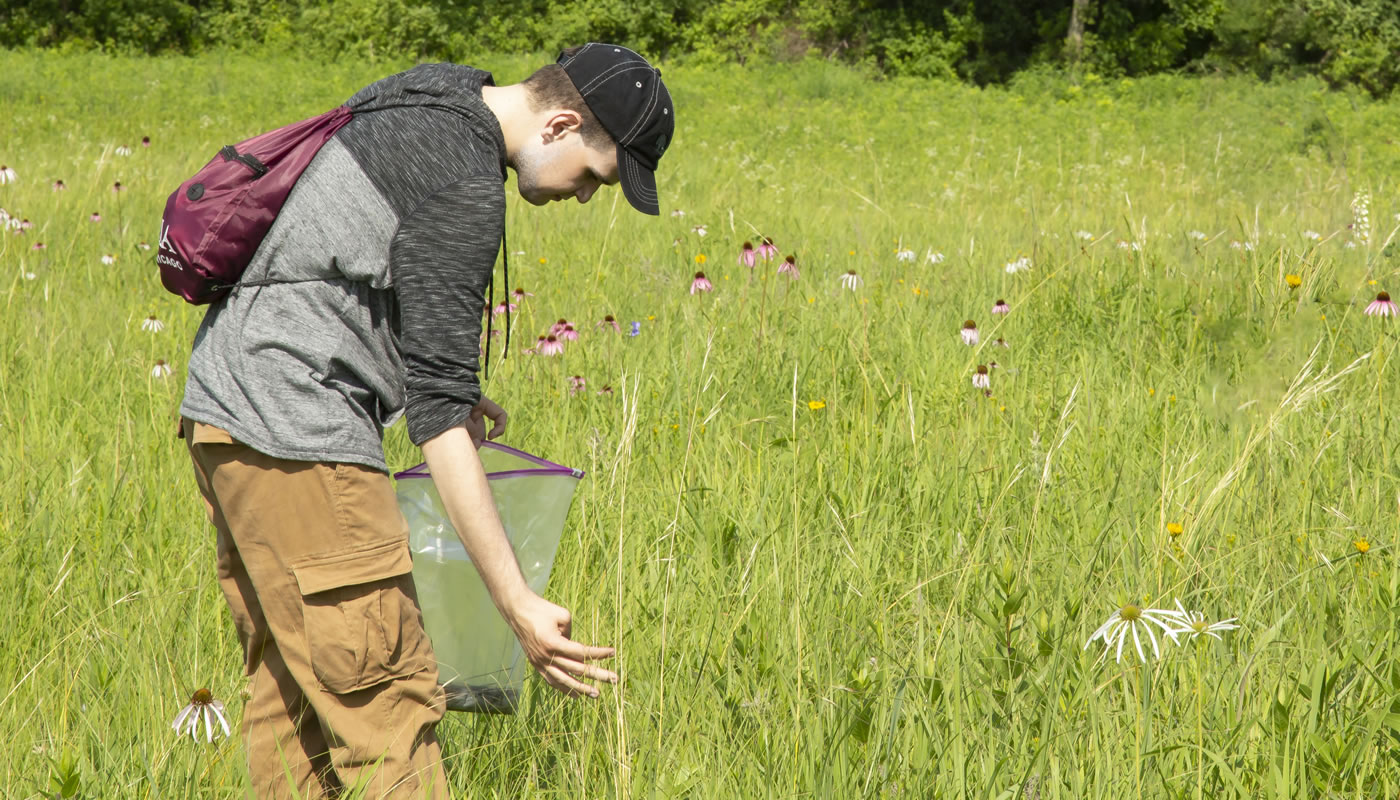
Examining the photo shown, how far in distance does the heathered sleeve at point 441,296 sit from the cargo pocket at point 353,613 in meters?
0.19

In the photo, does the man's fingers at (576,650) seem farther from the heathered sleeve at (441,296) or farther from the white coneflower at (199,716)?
the white coneflower at (199,716)

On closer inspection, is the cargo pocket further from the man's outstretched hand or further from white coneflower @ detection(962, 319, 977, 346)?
white coneflower @ detection(962, 319, 977, 346)

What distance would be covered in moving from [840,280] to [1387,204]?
11.2 feet

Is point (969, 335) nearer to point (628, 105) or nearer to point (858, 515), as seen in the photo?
point (858, 515)

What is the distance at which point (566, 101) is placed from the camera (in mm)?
1562

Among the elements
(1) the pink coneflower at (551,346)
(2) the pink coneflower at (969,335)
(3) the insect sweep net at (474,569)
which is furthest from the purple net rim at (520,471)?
(2) the pink coneflower at (969,335)

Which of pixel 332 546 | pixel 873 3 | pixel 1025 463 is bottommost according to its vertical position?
pixel 873 3

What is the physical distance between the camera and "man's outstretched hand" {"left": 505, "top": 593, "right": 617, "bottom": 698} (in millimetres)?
1420

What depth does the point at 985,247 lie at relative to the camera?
5.68 m

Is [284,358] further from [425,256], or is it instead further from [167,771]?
[167,771]

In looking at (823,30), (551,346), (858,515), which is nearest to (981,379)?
(858,515)

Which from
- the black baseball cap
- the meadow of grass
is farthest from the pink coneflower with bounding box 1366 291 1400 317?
the black baseball cap

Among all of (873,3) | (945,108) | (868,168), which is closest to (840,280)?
(868,168)

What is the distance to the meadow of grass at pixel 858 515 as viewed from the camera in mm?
1711
